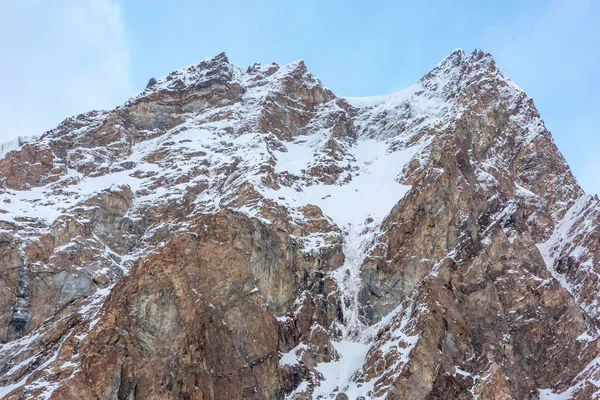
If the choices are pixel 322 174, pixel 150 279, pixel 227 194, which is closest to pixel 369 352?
pixel 150 279

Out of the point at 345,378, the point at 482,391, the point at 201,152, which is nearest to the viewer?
the point at 482,391

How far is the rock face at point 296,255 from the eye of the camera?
211ft

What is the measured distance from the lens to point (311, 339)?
76750mm

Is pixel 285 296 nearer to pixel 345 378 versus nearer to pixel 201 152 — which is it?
pixel 345 378

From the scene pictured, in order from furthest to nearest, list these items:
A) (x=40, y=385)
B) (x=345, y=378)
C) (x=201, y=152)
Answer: (x=201, y=152), (x=345, y=378), (x=40, y=385)

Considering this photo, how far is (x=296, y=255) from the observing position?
8444cm

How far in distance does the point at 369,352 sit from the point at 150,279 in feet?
81.1

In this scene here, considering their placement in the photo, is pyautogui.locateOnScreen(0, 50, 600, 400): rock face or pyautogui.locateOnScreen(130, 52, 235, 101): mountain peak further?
pyautogui.locateOnScreen(130, 52, 235, 101): mountain peak

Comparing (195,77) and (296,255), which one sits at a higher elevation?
(195,77)

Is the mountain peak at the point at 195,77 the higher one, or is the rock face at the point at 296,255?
the mountain peak at the point at 195,77

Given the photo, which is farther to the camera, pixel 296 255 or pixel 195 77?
pixel 195 77

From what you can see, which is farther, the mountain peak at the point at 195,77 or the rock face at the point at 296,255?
the mountain peak at the point at 195,77

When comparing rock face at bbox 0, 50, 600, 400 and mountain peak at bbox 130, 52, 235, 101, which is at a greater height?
mountain peak at bbox 130, 52, 235, 101

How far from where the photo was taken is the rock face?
64.2m
